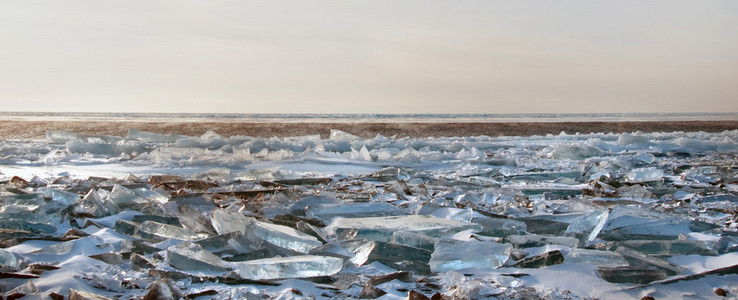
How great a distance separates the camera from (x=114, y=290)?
5.89ft

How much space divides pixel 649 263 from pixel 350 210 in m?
1.56

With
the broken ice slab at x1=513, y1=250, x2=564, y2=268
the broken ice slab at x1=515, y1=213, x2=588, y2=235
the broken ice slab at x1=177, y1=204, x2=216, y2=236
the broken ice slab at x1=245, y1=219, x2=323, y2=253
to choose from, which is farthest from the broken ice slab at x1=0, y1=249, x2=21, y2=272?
the broken ice slab at x1=515, y1=213, x2=588, y2=235

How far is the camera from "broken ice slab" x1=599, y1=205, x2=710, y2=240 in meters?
2.52

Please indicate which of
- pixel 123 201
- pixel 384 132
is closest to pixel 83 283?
pixel 123 201

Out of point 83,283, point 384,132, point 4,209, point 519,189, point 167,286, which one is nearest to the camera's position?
point 167,286

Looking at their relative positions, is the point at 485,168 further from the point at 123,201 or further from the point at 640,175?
the point at 123,201

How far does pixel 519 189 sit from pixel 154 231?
2518 mm

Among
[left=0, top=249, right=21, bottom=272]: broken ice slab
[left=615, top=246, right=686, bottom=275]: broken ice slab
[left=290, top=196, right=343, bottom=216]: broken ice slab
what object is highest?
[left=615, top=246, right=686, bottom=275]: broken ice slab

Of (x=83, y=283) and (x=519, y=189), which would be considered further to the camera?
(x=519, y=189)

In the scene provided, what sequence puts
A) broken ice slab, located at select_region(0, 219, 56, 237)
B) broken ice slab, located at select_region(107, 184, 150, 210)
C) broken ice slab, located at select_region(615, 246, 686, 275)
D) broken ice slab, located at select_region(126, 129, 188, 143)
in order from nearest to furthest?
broken ice slab, located at select_region(615, 246, 686, 275) < broken ice slab, located at select_region(0, 219, 56, 237) < broken ice slab, located at select_region(107, 184, 150, 210) < broken ice slab, located at select_region(126, 129, 188, 143)

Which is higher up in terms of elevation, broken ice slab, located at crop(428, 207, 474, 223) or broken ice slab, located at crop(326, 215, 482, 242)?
broken ice slab, located at crop(326, 215, 482, 242)

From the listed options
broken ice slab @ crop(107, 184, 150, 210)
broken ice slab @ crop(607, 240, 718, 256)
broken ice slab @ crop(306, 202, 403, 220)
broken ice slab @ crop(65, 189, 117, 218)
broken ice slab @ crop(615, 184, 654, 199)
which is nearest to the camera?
broken ice slab @ crop(607, 240, 718, 256)

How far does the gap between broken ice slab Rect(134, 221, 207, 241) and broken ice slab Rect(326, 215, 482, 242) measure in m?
0.65

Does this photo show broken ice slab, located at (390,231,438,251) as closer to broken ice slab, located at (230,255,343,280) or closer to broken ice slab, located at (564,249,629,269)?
broken ice slab, located at (230,255,343,280)
